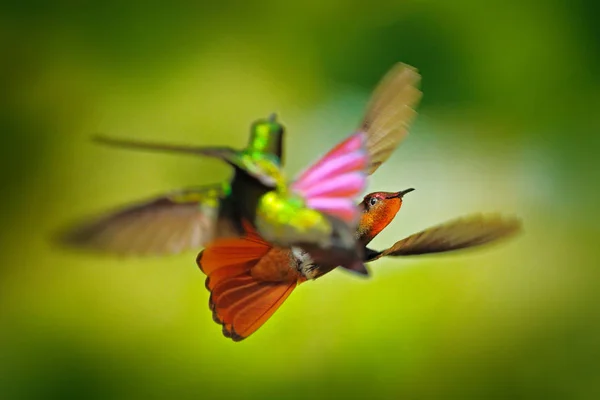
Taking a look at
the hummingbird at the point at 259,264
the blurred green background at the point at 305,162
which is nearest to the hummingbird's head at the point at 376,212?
the hummingbird at the point at 259,264

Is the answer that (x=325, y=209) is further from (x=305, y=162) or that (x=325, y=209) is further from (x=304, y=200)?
(x=305, y=162)

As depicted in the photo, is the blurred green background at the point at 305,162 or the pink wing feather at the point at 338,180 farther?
the blurred green background at the point at 305,162

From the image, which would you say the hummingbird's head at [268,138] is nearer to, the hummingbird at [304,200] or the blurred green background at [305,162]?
the hummingbird at [304,200]

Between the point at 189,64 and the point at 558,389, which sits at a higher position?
the point at 189,64

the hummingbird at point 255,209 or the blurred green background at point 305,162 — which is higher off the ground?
the blurred green background at point 305,162

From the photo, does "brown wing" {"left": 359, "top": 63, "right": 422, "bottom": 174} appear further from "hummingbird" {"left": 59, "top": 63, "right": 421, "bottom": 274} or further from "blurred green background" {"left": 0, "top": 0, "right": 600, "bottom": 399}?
"blurred green background" {"left": 0, "top": 0, "right": 600, "bottom": 399}

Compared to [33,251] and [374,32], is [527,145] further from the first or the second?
[33,251]

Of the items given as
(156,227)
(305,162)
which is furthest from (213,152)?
(305,162)

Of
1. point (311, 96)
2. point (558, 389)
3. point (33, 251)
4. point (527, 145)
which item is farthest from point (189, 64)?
point (558, 389)
